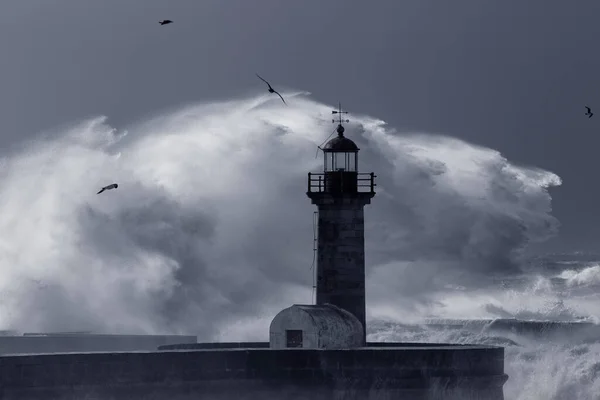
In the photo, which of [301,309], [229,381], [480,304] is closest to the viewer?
[229,381]

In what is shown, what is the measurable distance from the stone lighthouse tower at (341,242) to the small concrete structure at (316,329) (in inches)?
13.9

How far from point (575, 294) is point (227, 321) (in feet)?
97.9

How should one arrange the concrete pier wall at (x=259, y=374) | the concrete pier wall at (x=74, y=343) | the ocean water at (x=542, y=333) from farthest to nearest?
the ocean water at (x=542, y=333)
the concrete pier wall at (x=74, y=343)
the concrete pier wall at (x=259, y=374)

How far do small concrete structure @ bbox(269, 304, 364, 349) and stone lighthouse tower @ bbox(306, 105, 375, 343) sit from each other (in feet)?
1.16

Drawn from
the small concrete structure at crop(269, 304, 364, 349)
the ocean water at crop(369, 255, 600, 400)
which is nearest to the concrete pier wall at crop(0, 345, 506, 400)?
the small concrete structure at crop(269, 304, 364, 349)

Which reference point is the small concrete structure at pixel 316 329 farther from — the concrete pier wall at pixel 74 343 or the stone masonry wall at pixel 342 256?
the concrete pier wall at pixel 74 343

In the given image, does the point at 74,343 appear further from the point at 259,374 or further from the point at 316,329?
the point at 259,374

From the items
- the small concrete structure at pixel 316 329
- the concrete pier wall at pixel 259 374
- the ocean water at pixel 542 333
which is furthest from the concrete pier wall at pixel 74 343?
the concrete pier wall at pixel 259 374

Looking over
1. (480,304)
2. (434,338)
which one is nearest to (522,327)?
(434,338)

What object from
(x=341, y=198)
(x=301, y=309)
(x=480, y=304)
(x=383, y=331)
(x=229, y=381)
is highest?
(x=480, y=304)

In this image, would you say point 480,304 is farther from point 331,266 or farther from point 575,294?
point 331,266

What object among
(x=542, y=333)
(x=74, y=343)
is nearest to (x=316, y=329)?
(x=74, y=343)

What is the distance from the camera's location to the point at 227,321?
47.8m

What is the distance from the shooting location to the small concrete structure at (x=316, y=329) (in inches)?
1078
